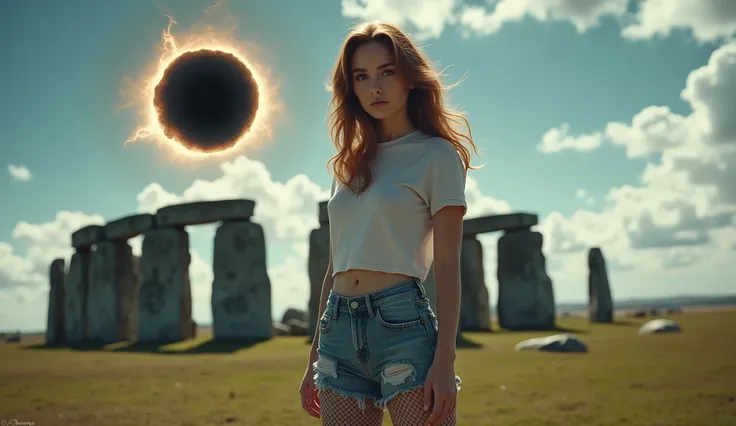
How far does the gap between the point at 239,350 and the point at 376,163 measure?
438 inches

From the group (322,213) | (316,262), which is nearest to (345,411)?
(322,213)

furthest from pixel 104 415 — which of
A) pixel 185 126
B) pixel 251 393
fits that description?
pixel 185 126

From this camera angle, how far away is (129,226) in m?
17.4

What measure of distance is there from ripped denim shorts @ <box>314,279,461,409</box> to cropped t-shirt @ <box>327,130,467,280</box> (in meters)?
0.09

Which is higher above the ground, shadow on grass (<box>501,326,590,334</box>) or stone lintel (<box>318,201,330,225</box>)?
stone lintel (<box>318,201,330,225</box>)

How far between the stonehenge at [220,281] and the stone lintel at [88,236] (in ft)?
0.09

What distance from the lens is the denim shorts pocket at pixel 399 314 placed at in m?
1.94

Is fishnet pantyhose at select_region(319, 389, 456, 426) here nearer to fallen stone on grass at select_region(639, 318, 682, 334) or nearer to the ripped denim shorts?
the ripped denim shorts

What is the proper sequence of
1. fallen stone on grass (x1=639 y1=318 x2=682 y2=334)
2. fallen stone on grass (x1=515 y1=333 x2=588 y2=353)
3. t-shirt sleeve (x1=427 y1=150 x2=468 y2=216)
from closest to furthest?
1. t-shirt sleeve (x1=427 y1=150 x2=468 y2=216)
2. fallen stone on grass (x1=515 y1=333 x2=588 y2=353)
3. fallen stone on grass (x1=639 y1=318 x2=682 y2=334)

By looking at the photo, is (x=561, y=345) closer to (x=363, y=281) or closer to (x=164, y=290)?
(x=363, y=281)

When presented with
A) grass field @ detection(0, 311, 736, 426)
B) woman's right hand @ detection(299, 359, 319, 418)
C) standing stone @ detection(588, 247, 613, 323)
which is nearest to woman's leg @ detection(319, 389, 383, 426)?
woman's right hand @ detection(299, 359, 319, 418)

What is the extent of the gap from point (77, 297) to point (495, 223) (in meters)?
12.3

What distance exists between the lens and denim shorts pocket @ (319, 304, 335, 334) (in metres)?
2.09

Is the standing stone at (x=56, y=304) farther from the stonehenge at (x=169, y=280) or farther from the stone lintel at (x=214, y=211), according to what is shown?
the stone lintel at (x=214, y=211)
